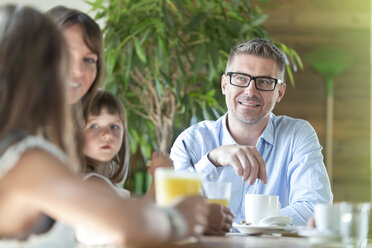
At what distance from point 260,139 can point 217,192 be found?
1.06m

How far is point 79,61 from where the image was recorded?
1693 millimetres

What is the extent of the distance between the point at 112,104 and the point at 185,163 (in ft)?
1.83

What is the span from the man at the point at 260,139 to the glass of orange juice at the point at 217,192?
0.62m

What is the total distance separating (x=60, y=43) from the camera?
94 cm

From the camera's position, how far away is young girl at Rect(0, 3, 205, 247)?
2.85ft

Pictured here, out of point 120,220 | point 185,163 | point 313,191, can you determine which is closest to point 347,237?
point 120,220

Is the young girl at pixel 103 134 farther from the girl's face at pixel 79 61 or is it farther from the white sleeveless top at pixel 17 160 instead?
the white sleeveless top at pixel 17 160

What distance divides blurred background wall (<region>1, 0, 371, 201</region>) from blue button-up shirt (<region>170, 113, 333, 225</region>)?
3.00 meters

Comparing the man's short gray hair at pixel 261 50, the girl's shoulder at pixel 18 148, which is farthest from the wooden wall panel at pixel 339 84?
the girl's shoulder at pixel 18 148

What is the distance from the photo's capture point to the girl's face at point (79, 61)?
1.68 metres

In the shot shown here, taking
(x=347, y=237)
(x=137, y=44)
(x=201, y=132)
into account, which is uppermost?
(x=137, y=44)

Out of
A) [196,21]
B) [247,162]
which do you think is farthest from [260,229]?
[196,21]

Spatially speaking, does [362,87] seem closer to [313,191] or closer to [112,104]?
[313,191]

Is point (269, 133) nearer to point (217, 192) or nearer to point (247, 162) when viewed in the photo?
point (247, 162)
